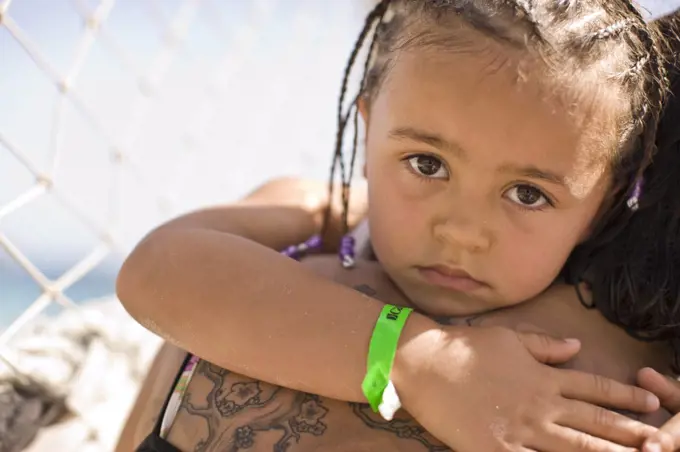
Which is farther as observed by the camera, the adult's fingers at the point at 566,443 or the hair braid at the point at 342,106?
the hair braid at the point at 342,106

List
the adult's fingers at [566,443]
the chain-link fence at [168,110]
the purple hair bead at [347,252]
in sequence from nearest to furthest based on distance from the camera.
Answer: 1. the adult's fingers at [566,443]
2. the purple hair bead at [347,252]
3. the chain-link fence at [168,110]

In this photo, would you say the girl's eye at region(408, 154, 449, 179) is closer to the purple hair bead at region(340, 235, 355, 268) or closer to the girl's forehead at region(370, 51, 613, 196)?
the girl's forehead at region(370, 51, 613, 196)

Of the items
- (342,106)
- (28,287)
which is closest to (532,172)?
(342,106)

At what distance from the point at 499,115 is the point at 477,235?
4.3 inches

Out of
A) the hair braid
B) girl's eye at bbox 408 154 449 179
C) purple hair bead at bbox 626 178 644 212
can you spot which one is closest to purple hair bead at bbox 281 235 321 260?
the hair braid

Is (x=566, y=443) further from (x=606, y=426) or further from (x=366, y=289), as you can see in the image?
(x=366, y=289)

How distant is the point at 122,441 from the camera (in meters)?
0.89

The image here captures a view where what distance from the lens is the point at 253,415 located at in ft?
2.37

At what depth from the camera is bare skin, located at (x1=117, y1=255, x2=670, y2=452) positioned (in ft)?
2.29

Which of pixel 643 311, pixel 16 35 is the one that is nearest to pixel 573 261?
pixel 643 311

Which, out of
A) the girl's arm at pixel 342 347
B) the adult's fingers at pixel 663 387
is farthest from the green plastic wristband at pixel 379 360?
the adult's fingers at pixel 663 387

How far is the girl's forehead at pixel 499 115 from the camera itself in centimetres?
67

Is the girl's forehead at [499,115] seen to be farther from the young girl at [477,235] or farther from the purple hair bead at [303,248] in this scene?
the purple hair bead at [303,248]

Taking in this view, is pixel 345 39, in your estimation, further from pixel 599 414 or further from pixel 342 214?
pixel 599 414
